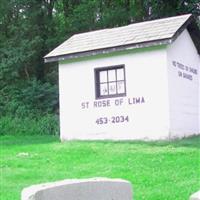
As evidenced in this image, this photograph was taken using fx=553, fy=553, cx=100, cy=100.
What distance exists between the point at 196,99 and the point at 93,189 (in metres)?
14.8

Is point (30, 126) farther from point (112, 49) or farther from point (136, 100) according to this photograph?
point (136, 100)

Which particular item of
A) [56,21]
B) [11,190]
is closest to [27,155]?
[11,190]

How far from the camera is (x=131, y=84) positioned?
17406 mm

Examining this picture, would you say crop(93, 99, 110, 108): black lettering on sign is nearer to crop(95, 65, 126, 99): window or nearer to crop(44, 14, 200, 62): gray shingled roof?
crop(95, 65, 126, 99): window

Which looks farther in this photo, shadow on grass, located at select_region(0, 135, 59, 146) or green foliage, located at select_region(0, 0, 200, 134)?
green foliage, located at select_region(0, 0, 200, 134)

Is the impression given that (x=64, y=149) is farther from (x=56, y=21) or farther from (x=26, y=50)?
(x=56, y=21)

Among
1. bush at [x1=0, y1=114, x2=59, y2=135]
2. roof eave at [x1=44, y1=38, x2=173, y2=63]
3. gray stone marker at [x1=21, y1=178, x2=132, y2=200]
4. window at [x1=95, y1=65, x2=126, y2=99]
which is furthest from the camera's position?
bush at [x1=0, y1=114, x2=59, y2=135]

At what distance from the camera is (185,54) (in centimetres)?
1881

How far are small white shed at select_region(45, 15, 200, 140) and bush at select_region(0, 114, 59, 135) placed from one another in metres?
5.39

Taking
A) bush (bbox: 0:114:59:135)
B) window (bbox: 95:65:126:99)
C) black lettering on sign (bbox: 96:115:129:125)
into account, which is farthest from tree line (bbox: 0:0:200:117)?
black lettering on sign (bbox: 96:115:129:125)

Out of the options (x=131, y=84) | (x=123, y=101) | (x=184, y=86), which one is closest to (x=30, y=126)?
(x=123, y=101)

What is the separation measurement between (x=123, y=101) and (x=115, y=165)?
5.52 meters

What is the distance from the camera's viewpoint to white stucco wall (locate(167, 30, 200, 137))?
17.1 metres

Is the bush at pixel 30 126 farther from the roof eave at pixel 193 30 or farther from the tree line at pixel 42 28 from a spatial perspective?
the roof eave at pixel 193 30
